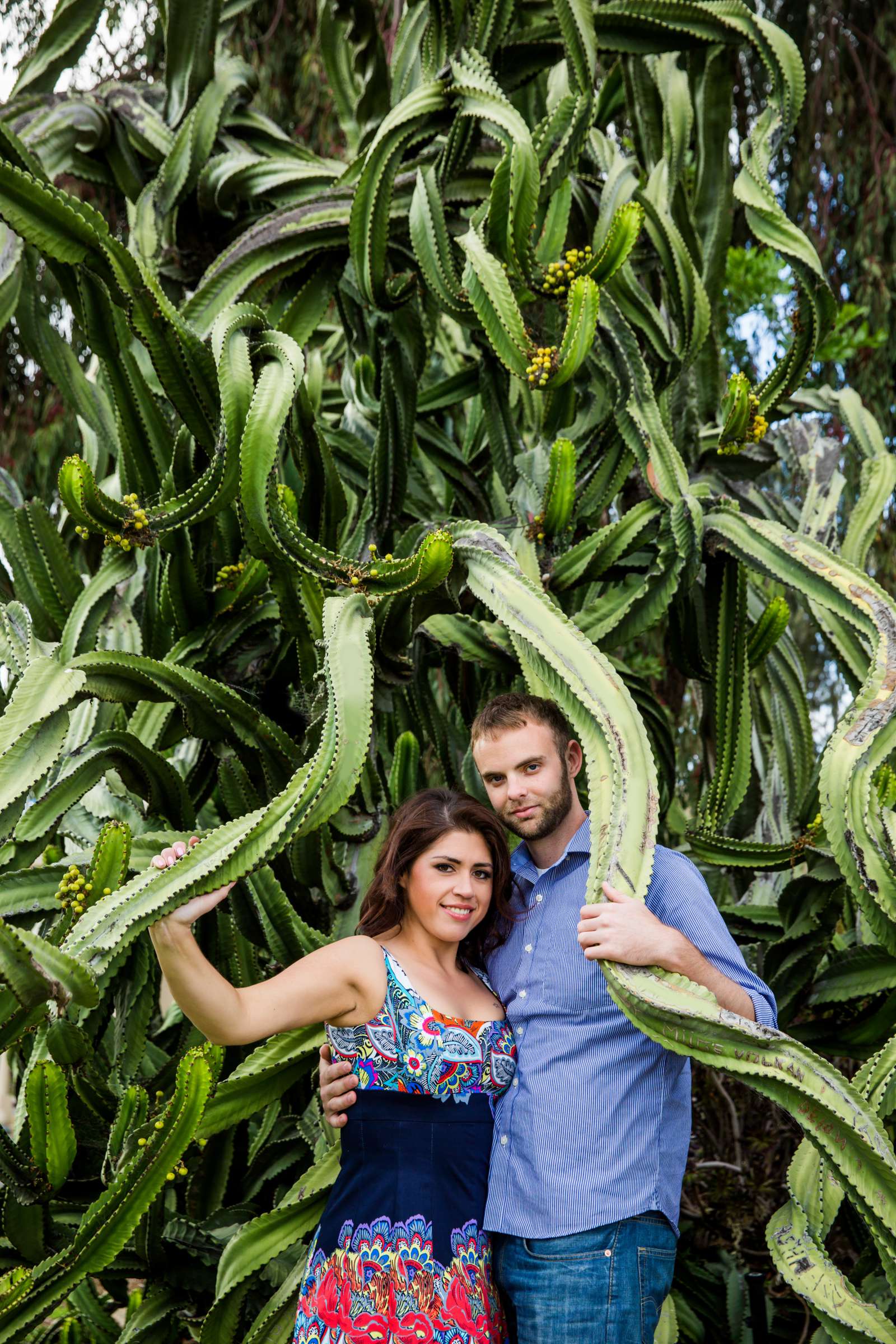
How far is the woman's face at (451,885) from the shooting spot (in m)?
1.94

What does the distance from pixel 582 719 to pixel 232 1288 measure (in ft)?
3.51

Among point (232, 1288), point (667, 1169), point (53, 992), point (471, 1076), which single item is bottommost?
point (232, 1288)

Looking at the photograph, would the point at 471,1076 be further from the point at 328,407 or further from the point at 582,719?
the point at 328,407

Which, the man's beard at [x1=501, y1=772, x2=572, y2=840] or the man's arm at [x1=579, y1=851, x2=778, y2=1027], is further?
the man's beard at [x1=501, y1=772, x2=572, y2=840]

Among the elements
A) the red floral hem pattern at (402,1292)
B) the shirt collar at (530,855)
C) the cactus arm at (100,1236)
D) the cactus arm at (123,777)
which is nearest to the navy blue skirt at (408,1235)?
the red floral hem pattern at (402,1292)

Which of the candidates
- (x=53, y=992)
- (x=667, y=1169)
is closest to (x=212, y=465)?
(x=53, y=992)

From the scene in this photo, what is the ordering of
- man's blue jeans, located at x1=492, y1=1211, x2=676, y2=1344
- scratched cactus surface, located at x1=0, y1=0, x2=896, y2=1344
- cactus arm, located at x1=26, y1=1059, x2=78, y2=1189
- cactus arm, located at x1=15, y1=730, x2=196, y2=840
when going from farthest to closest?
cactus arm, located at x1=15, y1=730, x2=196, y2=840 → cactus arm, located at x1=26, y1=1059, x2=78, y2=1189 → scratched cactus surface, located at x1=0, y1=0, x2=896, y2=1344 → man's blue jeans, located at x1=492, y1=1211, x2=676, y2=1344

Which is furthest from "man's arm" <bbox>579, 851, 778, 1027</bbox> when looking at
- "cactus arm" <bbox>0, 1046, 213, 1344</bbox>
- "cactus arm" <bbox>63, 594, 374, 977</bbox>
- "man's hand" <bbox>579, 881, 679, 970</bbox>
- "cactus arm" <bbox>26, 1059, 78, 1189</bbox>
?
"cactus arm" <bbox>26, 1059, 78, 1189</bbox>

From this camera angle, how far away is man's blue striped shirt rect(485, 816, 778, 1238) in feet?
5.67

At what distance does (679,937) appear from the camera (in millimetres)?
1609

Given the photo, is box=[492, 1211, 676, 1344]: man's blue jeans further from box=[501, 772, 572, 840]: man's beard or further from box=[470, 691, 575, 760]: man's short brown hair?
box=[470, 691, 575, 760]: man's short brown hair

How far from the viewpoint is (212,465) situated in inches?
83.6

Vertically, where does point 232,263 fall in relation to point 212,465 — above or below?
above

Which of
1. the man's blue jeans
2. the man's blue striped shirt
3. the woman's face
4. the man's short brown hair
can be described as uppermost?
the man's short brown hair
